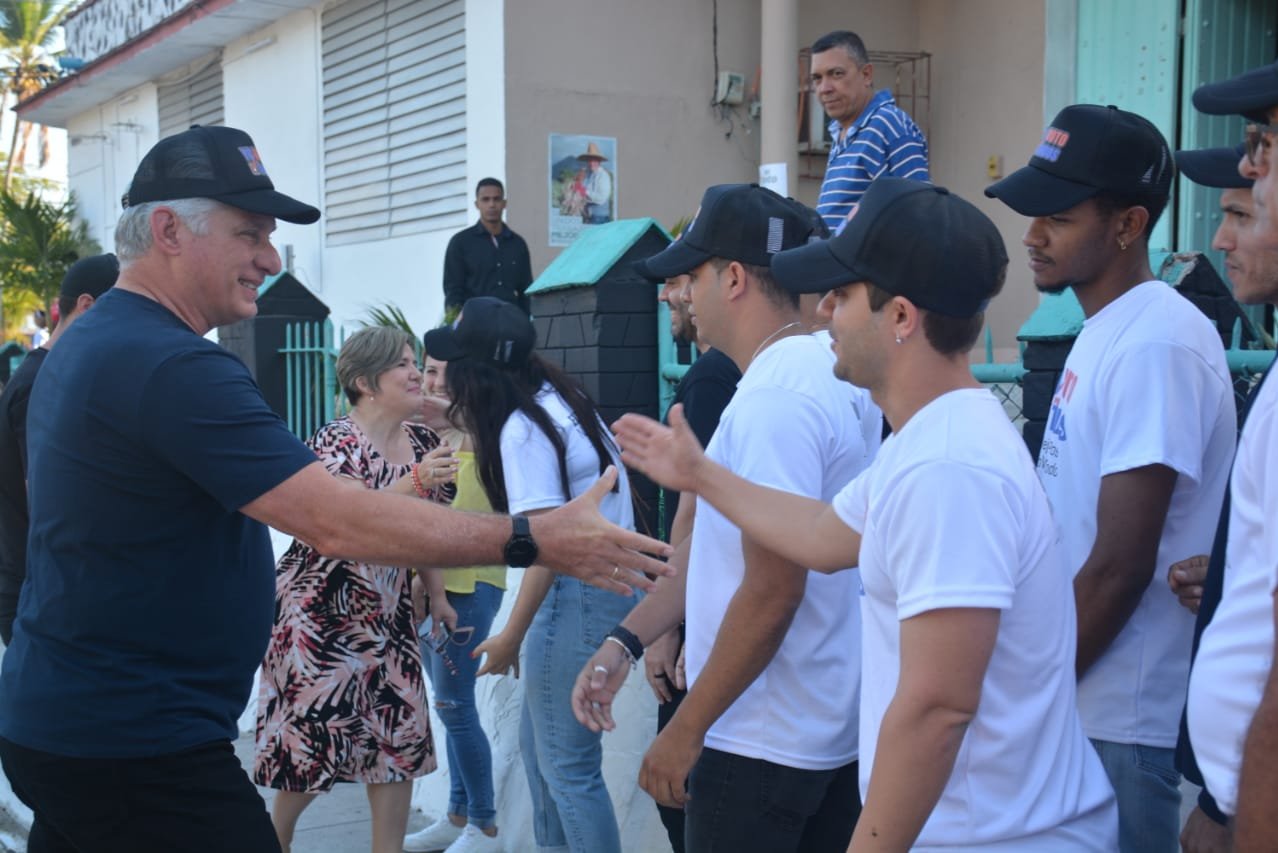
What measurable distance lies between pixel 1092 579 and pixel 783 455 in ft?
2.13

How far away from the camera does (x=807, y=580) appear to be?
2703 millimetres

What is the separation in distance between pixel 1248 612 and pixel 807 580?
1017 mm

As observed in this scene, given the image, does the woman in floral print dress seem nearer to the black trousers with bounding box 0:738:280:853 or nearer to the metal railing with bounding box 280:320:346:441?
the black trousers with bounding box 0:738:280:853

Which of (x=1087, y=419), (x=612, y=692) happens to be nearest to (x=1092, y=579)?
(x=1087, y=419)

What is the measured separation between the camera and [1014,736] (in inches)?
77.5

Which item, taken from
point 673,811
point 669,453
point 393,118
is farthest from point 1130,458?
point 393,118

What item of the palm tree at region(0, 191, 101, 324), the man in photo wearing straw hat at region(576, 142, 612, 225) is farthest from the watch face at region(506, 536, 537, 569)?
the palm tree at region(0, 191, 101, 324)

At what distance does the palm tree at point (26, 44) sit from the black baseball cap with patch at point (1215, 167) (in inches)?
1495

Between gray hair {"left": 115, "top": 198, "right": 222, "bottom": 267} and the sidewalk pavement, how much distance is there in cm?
325

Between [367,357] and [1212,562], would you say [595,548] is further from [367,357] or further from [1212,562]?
[367,357]

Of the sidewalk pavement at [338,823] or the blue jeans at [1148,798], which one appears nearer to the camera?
the blue jeans at [1148,798]

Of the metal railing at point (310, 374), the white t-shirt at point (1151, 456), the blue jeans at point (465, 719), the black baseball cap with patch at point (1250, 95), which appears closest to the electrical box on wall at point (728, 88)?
the metal railing at point (310, 374)

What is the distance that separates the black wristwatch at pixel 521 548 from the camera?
8.77 ft

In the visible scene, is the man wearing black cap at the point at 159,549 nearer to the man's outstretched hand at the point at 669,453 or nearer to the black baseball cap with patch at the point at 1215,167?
the man's outstretched hand at the point at 669,453
